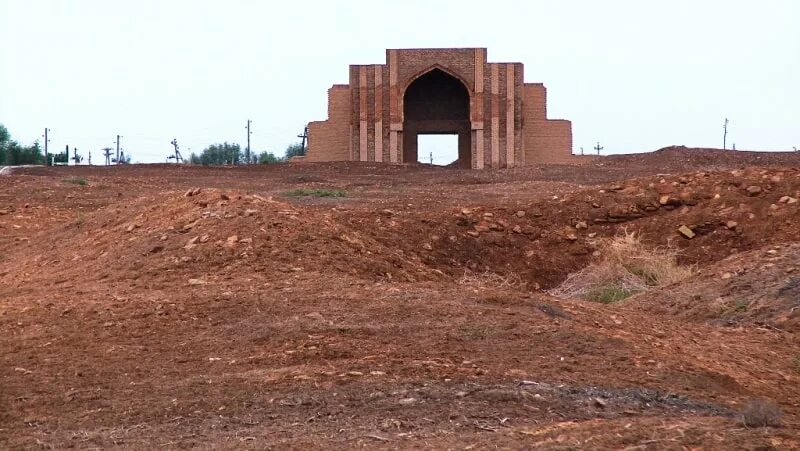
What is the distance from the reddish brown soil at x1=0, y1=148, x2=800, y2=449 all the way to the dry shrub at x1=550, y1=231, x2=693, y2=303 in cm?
38

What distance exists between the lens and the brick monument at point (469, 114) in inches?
1235

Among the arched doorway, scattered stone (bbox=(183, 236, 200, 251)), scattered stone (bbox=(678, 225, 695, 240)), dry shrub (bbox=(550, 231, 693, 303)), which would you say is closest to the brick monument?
the arched doorway

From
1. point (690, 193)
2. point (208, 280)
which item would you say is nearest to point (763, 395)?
point (208, 280)

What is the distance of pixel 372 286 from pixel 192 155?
72.3 metres

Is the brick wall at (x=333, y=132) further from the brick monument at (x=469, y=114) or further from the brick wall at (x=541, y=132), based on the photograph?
the brick wall at (x=541, y=132)

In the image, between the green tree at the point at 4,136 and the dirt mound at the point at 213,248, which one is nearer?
the dirt mound at the point at 213,248

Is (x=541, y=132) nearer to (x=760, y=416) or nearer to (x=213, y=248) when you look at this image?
(x=213, y=248)

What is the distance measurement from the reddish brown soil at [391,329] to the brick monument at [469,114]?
1933 centimetres

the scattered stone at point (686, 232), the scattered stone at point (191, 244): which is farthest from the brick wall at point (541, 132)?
the scattered stone at point (191, 244)

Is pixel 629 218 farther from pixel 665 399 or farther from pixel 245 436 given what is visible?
pixel 245 436

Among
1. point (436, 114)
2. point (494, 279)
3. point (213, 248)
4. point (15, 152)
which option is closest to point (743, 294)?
point (494, 279)

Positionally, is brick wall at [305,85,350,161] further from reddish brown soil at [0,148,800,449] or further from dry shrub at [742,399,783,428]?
dry shrub at [742,399,783,428]

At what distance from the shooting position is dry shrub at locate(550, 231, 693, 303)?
A: 9.71m

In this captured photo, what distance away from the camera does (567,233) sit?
11.7m
